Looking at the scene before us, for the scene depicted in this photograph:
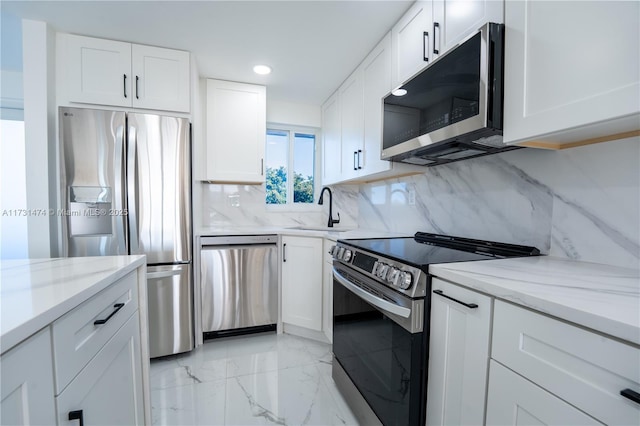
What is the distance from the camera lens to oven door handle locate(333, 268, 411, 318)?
1.03 metres

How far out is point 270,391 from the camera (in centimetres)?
167

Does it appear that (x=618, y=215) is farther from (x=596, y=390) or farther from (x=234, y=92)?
(x=234, y=92)

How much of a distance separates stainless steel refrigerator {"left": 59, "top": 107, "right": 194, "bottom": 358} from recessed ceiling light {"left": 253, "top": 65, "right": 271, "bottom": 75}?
2.65 ft

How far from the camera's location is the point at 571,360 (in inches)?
23.7

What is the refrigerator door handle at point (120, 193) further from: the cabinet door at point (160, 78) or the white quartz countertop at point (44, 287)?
the white quartz countertop at point (44, 287)

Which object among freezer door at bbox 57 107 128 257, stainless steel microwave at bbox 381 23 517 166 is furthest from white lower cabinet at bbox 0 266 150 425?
stainless steel microwave at bbox 381 23 517 166

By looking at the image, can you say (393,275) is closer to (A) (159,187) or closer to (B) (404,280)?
(B) (404,280)

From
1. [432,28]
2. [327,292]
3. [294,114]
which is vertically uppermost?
[294,114]

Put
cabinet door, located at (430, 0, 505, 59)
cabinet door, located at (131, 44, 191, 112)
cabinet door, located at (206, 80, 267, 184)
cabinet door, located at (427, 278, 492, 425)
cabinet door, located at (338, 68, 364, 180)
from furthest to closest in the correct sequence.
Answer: cabinet door, located at (206, 80, 267, 184), cabinet door, located at (338, 68, 364, 180), cabinet door, located at (131, 44, 191, 112), cabinet door, located at (430, 0, 505, 59), cabinet door, located at (427, 278, 492, 425)

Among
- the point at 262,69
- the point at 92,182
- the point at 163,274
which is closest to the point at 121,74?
the point at 92,182

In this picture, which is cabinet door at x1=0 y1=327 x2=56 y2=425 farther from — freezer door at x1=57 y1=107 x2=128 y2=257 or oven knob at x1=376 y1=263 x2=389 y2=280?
freezer door at x1=57 y1=107 x2=128 y2=257

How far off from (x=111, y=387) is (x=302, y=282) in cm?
155

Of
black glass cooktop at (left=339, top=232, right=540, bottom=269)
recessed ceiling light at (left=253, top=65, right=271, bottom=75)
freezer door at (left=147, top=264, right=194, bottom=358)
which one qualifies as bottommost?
freezer door at (left=147, top=264, right=194, bottom=358)

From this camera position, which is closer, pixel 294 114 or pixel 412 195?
pixel 412 195
